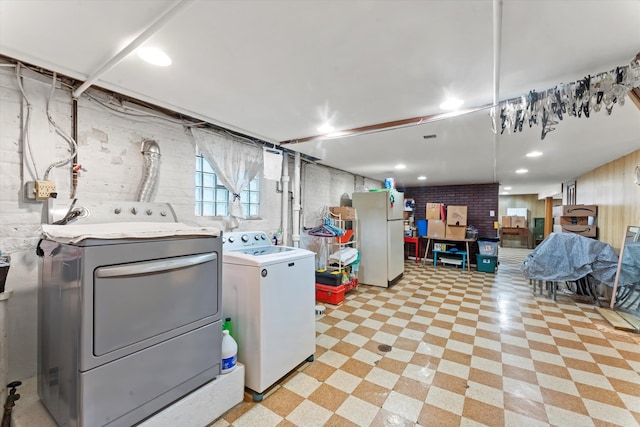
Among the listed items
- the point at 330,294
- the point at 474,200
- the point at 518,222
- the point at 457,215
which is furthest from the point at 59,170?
the point at 518,222

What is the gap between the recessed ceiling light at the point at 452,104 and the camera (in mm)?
1979

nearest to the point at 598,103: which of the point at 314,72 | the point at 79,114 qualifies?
the point at 314,72

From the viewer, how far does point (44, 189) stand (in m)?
1.62

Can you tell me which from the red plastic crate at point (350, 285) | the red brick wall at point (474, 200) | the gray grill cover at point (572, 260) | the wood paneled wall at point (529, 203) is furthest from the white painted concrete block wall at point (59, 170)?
the wood paneled wall at point (529, 203)

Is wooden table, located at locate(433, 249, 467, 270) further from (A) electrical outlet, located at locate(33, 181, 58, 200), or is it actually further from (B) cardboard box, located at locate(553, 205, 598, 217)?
(A) electrical outlet, located at locate(33, 181, 58, 200)

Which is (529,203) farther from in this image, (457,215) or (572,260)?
(572,260)

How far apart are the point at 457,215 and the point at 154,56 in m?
6.47

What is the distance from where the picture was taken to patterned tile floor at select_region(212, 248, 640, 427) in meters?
1.65

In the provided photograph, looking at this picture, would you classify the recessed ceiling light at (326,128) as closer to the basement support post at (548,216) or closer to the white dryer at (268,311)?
the white dryer at (268,311)

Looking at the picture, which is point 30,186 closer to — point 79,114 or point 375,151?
point 79,114

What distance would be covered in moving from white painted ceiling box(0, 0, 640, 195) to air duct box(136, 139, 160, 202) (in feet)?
1.21

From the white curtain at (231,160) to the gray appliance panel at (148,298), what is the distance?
139cm

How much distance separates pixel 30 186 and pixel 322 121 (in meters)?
2.21

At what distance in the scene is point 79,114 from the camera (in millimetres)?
1851
